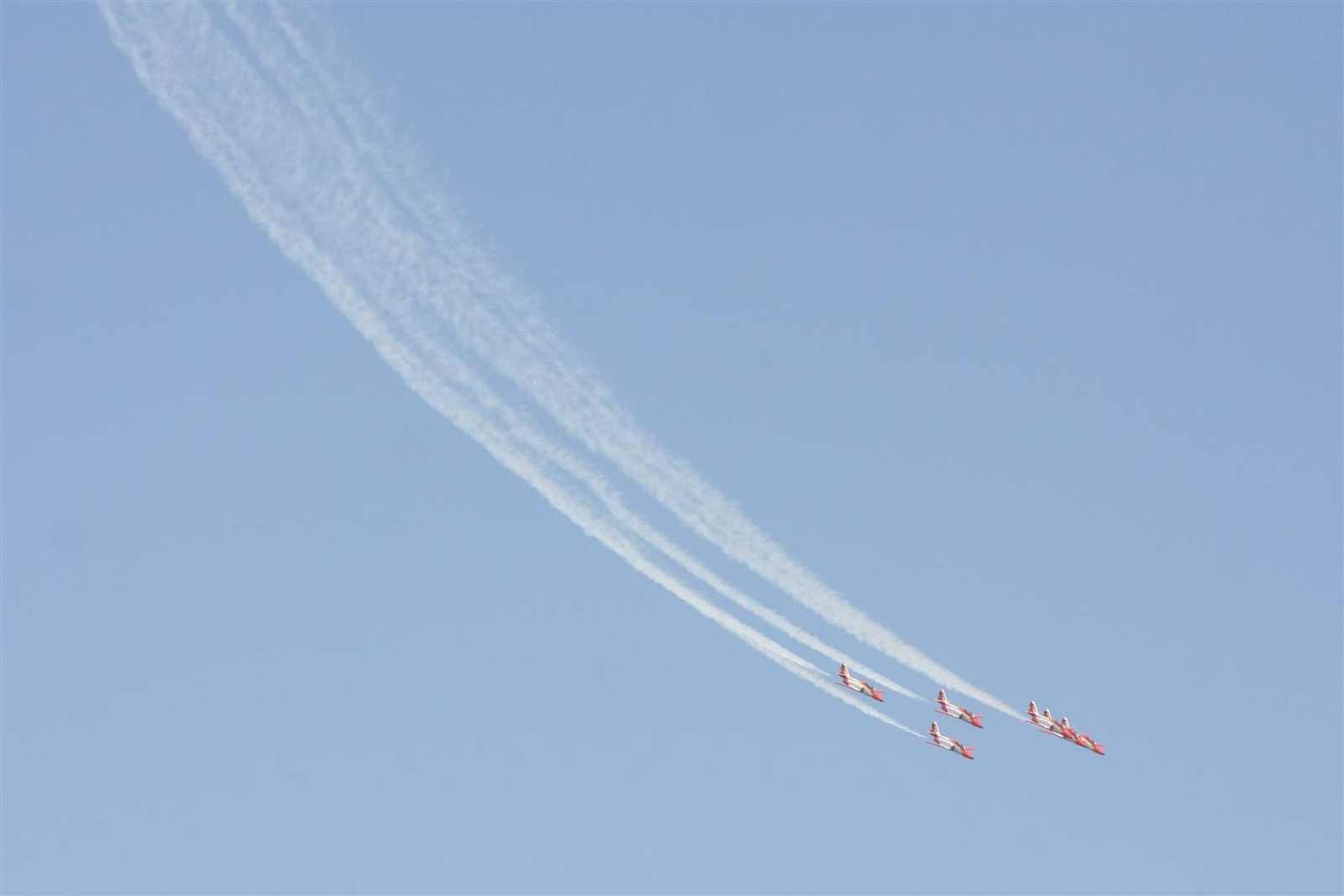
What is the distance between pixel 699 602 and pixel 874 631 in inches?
333

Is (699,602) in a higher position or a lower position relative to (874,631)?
lower

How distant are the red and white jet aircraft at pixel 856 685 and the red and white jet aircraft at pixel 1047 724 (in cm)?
709

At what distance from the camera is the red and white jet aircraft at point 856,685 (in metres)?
→ 72.9

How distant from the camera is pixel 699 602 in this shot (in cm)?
6222

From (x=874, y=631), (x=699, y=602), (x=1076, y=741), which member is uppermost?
(x=1076, y=741)

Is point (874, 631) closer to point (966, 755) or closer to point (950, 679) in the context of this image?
point (950, 679)

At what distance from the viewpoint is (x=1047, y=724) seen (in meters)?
78.6

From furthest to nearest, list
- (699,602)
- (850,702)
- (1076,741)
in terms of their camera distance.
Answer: (1076,741)
(850,702)
(699,602)

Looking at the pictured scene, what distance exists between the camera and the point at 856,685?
73625mm

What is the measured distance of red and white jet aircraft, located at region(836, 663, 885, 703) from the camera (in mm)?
72938

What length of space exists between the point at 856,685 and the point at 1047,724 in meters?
9.42

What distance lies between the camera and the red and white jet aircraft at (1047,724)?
78062 mm

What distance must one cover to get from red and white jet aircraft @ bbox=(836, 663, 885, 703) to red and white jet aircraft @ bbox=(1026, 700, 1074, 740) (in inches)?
279

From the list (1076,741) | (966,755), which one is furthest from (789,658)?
(1076,741)
